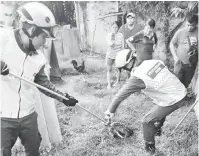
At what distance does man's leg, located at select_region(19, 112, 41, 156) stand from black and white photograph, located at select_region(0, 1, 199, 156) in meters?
0.01

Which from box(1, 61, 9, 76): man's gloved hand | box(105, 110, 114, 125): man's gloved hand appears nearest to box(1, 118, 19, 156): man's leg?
box(1, 61, 9, 76): man's gloved hand

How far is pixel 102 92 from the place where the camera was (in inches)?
247

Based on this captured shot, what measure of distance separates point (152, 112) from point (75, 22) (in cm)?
1030

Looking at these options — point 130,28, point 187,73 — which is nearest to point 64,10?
point 130,28

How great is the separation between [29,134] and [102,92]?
3.82 m

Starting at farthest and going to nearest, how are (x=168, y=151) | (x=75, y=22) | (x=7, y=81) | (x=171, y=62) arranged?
(x=75, y=22), (x=171, y=62), (x=168, y=151), (x=7, y=81)

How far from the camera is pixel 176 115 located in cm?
478

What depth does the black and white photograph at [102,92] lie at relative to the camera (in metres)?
2.38

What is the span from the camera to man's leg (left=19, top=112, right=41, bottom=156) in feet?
8.20

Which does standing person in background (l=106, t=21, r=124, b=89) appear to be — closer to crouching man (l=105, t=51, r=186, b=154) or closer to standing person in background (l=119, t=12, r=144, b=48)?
standing person in background (l=119, t=12, r=144, b=48)

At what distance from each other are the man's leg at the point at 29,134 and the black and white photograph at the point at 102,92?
0.03ft

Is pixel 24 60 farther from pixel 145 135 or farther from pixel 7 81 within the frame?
pixel 145 135

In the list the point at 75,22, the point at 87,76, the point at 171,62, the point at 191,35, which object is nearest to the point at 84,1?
the point at 75,22

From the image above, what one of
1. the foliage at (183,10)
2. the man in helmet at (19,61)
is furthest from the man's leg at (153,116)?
the foliage at (183,10)
